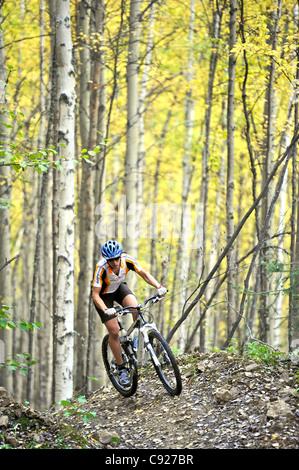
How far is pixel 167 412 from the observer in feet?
19.6

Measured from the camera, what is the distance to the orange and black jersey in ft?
21.4

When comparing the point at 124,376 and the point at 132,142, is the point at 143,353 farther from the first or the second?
the point at 132,142

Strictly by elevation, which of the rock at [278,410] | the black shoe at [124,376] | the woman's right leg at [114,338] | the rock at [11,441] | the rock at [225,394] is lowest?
the rock at [11,441]

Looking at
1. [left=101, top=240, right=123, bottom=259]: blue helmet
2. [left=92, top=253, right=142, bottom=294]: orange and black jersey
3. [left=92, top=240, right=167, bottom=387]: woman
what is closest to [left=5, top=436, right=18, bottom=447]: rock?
[left=92, top=240, right=167, bottom=387]: woman

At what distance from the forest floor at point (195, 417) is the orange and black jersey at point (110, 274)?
152 centimetres

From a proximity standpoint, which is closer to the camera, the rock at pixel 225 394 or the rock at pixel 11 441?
the rock at pixel 11 441

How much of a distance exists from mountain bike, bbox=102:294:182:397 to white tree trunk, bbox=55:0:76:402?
77cm

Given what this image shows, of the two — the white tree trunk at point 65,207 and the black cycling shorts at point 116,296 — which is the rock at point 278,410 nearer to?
the black cycling shorts at point 116,296

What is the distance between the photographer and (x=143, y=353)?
7.13m

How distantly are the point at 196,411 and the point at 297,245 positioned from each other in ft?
9.55

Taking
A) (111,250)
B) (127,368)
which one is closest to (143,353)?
(127,368)

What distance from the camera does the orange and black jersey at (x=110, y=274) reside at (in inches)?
257

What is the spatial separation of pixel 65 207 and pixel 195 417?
362cm

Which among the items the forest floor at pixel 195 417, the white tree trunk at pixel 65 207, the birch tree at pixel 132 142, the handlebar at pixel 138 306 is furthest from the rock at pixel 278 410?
the birch tree at pixel 132 142
